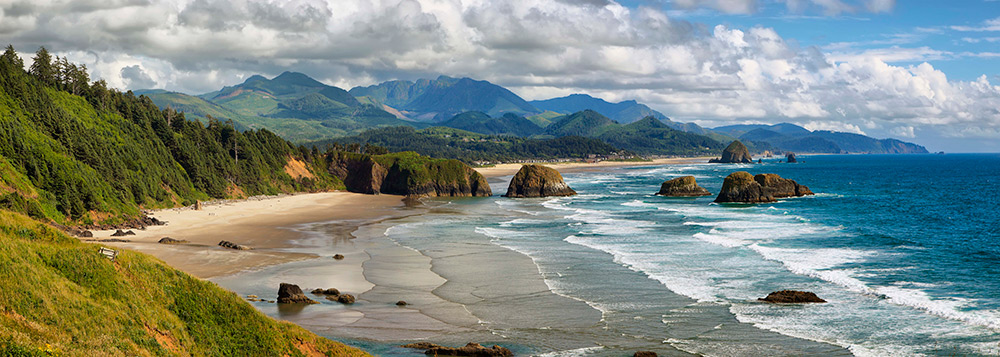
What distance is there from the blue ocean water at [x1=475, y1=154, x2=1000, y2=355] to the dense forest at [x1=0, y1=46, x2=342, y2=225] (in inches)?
1426

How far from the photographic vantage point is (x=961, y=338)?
26.9m

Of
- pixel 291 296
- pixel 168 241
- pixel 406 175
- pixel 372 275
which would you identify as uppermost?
pixel 406 175

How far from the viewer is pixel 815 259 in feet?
152

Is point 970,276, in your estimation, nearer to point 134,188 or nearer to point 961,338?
point 961,338

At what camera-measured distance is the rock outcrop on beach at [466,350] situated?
80.2 ft

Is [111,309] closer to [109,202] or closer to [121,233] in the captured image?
[121,233]

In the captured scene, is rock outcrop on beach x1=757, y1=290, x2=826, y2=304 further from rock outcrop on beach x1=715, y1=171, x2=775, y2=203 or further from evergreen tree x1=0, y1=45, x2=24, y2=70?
evergreen tree x1=0, y1=45, x2=24, y2=70

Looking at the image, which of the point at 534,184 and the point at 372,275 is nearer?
the point at 372,275

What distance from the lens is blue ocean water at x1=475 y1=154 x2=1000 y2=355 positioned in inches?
1143

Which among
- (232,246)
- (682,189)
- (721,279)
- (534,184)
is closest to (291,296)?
(232,246)

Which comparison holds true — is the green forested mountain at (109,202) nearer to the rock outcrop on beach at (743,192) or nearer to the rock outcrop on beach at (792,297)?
the rock outcrop on beach at (792,297)

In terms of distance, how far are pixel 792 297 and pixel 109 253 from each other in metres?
29.1

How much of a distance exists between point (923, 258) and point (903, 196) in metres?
70.1

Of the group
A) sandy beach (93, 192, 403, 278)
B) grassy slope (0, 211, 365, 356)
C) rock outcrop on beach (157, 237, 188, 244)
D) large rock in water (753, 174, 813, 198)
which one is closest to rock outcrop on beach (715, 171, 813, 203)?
large rock in water (753, 174, 813, 198)
